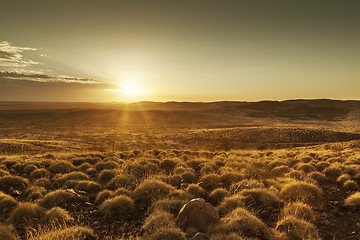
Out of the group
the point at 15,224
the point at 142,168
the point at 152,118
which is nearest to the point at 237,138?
the point at 142,168

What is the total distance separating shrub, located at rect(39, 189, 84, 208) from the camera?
6.78 meters

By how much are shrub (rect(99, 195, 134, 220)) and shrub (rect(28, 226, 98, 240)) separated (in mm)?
1069

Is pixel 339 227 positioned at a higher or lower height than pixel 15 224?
higher

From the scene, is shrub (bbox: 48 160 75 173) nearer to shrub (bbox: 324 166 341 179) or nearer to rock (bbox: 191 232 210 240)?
rock (bbox: 191 232 210 240)

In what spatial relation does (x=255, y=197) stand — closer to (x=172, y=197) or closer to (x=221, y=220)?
(x=221, y=220)

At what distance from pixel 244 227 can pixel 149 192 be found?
12.5 feet

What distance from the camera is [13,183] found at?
347 inches

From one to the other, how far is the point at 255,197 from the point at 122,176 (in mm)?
5715

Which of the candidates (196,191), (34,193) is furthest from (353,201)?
(34,193)

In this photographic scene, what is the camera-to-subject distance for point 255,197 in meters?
7.20

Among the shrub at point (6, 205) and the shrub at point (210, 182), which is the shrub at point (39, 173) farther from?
the shrub at point (210, 182)

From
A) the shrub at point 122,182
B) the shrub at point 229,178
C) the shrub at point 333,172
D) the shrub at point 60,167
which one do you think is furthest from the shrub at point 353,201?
the shrub at point 60,167

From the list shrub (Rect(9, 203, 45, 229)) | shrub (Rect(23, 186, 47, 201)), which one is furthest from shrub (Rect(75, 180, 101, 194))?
shrub (Rect(9, 203, 45, 229))

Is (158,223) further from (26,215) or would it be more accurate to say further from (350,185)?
(350,185)
